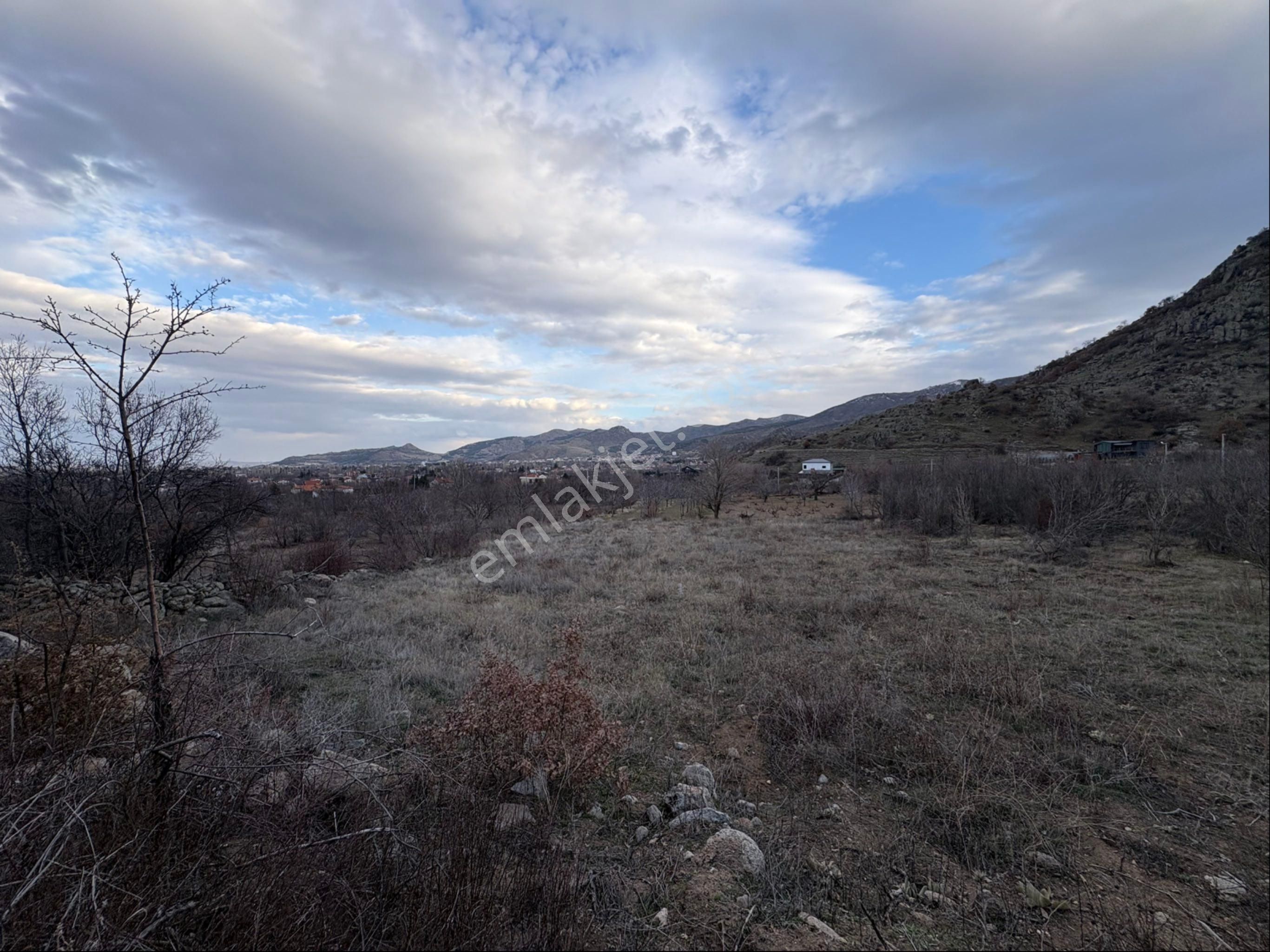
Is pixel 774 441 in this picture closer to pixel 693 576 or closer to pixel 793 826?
pixel 693 576

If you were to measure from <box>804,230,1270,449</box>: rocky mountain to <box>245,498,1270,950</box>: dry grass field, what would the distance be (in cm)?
2071

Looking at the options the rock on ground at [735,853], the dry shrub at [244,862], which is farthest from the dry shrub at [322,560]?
the rock on ground at [735,853]

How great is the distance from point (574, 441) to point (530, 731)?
273 ft

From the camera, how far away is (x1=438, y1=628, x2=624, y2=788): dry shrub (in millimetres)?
3574

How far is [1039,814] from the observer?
3.40 metres

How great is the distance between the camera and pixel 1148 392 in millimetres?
31188

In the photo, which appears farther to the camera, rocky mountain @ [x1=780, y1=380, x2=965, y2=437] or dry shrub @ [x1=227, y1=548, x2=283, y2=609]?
rocky mountain @ [x1=780, y1=380, x2=965, y2=437]

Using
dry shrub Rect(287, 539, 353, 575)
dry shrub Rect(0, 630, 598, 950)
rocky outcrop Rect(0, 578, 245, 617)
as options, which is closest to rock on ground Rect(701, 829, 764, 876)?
dry shrub Rect(0, 630, 598, 950)

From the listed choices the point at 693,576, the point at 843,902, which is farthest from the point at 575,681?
the point at 693,576

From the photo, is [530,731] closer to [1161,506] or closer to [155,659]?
[155,659]

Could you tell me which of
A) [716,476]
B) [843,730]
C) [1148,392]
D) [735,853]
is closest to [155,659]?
[735,853]

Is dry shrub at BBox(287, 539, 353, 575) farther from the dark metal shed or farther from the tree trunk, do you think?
the dark metal shed

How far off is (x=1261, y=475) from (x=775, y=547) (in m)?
10.8

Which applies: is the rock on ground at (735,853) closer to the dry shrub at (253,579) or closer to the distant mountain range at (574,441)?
the dry shrub at (253,579)
